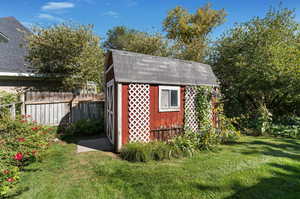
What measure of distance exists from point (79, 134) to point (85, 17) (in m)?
6.38

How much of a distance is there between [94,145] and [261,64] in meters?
8.12

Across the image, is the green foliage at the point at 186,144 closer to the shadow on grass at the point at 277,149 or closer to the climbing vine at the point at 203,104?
the climbing vine at the point at 203,104

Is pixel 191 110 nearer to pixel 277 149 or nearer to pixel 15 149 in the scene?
pixel 277 149

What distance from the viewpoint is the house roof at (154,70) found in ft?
15.6

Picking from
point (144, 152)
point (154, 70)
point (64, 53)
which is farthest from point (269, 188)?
point (64, 53)

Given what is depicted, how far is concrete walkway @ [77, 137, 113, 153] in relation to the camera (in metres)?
4.91

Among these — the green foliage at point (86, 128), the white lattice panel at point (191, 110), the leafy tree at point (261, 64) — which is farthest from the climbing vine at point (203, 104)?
the green foliage at point (86, 128)

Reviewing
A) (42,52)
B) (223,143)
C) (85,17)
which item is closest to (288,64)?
(223,143)

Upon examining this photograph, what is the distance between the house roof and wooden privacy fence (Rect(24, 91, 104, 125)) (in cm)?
317

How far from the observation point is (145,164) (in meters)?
3.80

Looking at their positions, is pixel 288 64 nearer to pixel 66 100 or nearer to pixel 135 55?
pixel 135 55

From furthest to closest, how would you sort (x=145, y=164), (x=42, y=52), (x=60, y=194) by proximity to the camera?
(x=42, y=52) → (x=145, y=164) → (x=60, y=194)

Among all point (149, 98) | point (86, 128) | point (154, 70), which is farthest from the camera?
point (86, 128)

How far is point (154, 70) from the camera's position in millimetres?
5316
